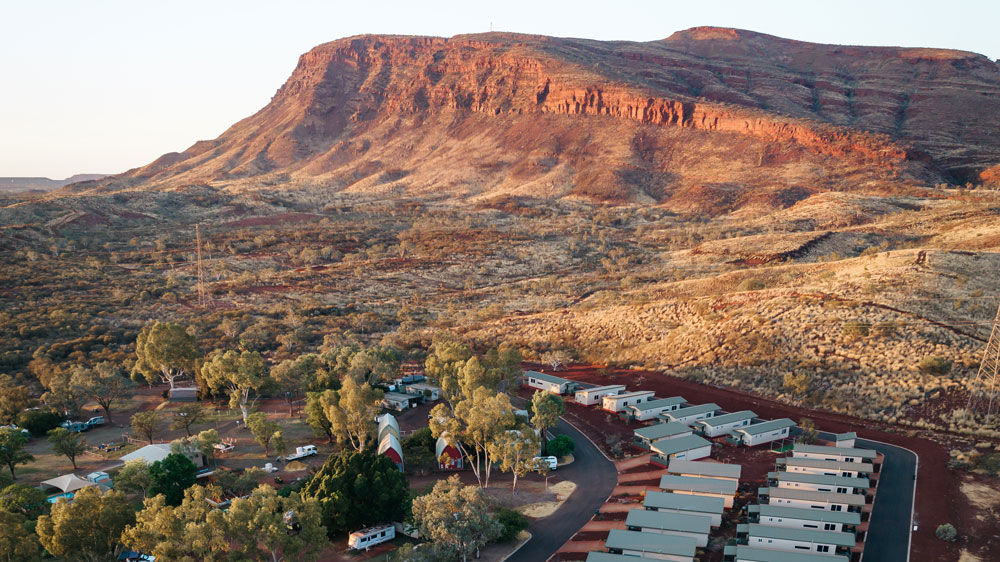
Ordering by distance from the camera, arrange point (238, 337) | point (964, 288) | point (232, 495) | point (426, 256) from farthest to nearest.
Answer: point (426, 256) < point (238, 337) < point (964, 288) < point (232, 495)

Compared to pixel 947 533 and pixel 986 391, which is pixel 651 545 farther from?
pixel 986 391

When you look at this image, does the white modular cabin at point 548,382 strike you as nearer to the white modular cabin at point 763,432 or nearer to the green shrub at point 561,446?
the green shrub at point 561,446

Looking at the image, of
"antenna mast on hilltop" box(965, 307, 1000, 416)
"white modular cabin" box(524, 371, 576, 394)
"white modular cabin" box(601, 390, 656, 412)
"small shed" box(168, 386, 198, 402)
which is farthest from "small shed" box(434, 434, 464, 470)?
"antenna mast on hilltop" box(965, 307, 1000, 416)

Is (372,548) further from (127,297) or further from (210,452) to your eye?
(127,297)

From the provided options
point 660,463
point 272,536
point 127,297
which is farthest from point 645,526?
point 127,297

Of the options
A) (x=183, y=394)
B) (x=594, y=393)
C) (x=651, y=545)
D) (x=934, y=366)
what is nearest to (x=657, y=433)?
(x=594, y=393)

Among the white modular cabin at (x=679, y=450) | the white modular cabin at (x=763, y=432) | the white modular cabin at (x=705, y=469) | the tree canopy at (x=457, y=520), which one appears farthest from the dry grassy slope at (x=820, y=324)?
the tree canopy at (x=457, y=520)

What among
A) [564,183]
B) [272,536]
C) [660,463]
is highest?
[564,183]

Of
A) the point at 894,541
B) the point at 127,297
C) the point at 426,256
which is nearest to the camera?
the point at 894,541
